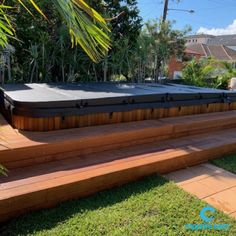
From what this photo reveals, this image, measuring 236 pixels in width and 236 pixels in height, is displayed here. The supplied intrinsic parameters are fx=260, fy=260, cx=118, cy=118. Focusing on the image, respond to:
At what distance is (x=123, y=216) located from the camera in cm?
209

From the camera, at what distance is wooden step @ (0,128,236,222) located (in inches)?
79.4

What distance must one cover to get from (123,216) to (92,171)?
53cm

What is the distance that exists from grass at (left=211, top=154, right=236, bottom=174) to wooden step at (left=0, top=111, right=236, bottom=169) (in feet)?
2.01

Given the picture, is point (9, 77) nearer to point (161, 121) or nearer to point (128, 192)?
point (161, 121)

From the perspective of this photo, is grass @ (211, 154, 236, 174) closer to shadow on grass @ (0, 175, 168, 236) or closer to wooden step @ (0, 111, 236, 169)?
wooden step @ (0, 111, 236, 169)

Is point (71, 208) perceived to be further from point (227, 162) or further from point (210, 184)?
point (227, 162)

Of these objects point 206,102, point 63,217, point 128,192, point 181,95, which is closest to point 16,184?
point 63,217

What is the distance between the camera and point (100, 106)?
134 inches

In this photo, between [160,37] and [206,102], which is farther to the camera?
[160,37]

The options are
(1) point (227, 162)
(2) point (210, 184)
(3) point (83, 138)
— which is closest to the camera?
(2) point (210, 184)

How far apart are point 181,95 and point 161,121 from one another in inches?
27.8

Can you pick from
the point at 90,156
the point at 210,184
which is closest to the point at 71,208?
the point at 90,156

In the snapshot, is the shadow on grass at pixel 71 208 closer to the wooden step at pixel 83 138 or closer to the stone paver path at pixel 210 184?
the stone paver path at pixel 210 184

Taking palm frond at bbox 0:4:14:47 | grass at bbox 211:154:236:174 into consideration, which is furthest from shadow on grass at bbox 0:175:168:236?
palm frond at bbox 0:4:14:47
